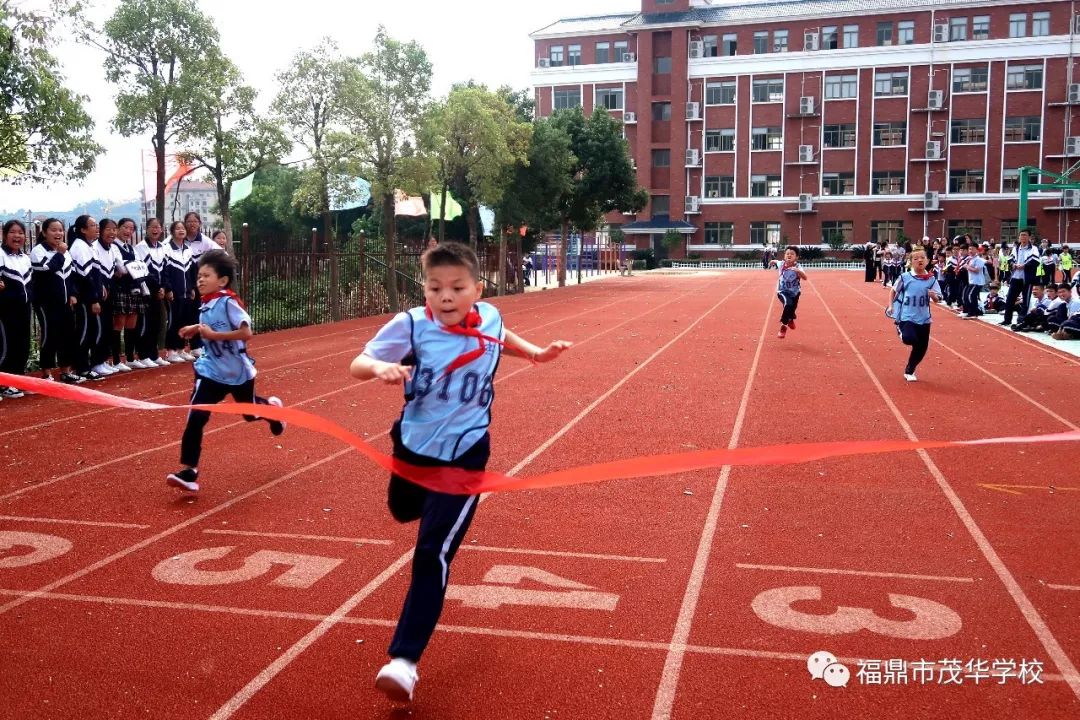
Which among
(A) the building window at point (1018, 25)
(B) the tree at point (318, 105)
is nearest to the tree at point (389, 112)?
(B) the tree at point (318, 105)

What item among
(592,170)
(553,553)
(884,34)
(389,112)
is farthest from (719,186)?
(553,553)

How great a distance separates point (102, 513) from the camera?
5.59 metres

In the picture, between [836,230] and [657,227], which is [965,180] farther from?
[657,227]

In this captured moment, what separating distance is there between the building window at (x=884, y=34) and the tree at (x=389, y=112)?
4492cm

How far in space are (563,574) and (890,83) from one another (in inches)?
2378

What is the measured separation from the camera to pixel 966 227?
5794 cm

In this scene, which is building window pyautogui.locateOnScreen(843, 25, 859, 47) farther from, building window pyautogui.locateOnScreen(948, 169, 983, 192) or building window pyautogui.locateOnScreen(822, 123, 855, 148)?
building window pyautogui.locateOnScreen(948, 169, 983, 192)

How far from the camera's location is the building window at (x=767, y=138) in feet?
199

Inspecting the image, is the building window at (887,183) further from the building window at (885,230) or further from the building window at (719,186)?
the building window at (719,186)

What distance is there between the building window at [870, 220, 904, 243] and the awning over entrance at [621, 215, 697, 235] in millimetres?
10861

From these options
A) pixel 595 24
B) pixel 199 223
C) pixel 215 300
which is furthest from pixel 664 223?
pixel 215 300

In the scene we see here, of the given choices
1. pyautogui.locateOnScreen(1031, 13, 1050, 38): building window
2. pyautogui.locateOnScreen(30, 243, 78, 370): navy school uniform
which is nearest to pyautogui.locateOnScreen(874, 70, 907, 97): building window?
pyautogui.locateOnScreen(1031, 13, 1050, 38): building window

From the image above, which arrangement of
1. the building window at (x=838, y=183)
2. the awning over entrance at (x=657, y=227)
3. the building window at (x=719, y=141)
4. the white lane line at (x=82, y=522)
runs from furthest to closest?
the awning over entrance at (x=657, y=227), the building window at (x=719, y=141), the building window at (x=838, y=183), the white lane line at (x=82, y=522)

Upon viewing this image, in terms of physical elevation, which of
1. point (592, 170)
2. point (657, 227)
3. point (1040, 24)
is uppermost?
point (1040, 24)
